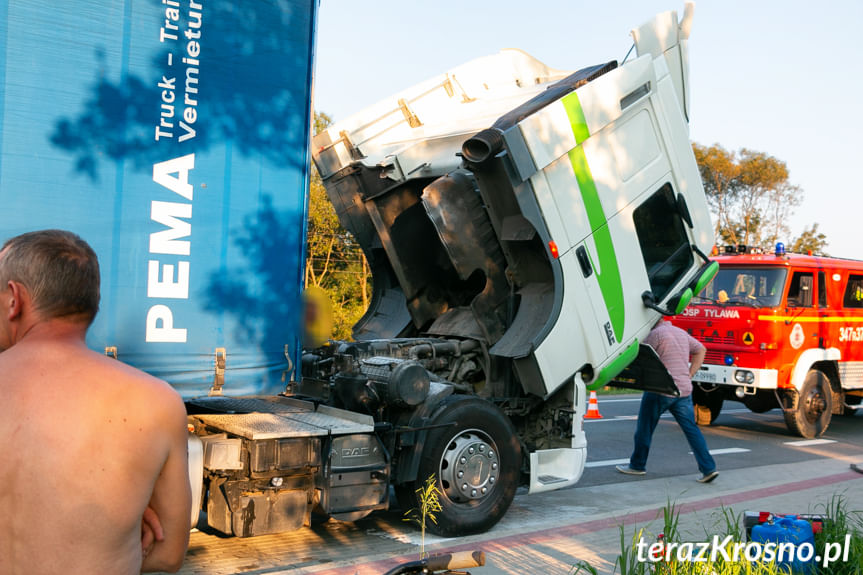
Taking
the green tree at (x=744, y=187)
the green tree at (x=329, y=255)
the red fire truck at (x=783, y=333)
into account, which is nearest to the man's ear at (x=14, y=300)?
the red fire truck at (x=783, y=333)

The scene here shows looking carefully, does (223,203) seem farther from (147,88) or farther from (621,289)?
(621,289)

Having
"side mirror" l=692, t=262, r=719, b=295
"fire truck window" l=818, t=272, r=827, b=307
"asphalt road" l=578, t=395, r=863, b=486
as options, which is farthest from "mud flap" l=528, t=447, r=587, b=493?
"fire truck window" l=818, t=272, r=827, b=307

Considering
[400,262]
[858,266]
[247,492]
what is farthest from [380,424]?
[858,266]

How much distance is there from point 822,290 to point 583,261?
693 centimetres

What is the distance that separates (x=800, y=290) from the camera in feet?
37.2

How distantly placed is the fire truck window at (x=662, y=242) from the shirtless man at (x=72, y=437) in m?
5.62

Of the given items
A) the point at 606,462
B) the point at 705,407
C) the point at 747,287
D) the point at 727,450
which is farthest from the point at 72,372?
the point at 705,407

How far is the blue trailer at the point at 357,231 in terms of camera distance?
181 inches

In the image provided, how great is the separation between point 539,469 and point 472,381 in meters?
0.98

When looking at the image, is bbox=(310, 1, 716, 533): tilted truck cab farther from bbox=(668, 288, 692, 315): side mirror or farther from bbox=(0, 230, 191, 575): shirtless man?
bbox=(0, 230, 191, 575): shirtless man

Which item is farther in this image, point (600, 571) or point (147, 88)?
point (600, 571)

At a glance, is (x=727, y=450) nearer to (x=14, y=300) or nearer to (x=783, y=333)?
(x=783, y=333)

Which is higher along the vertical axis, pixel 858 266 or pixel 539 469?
pixel 858 266

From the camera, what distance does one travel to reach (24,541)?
1865mm
